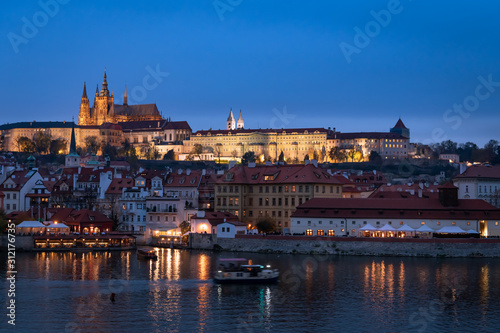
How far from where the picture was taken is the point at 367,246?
233ft

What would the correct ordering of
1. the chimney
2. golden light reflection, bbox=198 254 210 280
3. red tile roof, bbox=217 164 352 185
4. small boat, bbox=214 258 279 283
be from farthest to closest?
red tile roof, bbox=217 164 352 185, the chimney, golden light reflection, bbox=198 254 210 280, small boat, bbox=214 258 279 283

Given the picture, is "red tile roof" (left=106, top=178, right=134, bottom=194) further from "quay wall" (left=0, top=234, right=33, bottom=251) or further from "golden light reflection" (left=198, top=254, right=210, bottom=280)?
"golden light reflection" (left=198, top=254, right=210, bottom=280)

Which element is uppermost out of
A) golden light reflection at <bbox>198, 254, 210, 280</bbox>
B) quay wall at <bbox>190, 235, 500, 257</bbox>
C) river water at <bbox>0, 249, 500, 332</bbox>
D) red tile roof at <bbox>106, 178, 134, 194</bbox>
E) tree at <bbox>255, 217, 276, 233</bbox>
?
red tile roof at <bbox>106, 178, 134, 194</bbox>

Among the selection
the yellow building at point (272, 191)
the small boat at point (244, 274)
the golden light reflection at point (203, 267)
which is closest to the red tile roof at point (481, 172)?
the yellow building at point (272, 191)

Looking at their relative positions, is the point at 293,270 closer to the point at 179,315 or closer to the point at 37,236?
the point at 179,315

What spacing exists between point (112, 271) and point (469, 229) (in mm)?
32459

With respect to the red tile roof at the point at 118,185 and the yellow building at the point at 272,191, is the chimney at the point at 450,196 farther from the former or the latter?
the red tile roof at the point at 118,185

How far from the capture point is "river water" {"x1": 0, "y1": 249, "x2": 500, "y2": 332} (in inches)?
1614

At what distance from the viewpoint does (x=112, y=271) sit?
59094 millimetres

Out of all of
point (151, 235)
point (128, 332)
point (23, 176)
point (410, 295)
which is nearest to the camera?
point (128, 332)

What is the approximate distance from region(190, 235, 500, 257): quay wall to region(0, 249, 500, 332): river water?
255 centimetres

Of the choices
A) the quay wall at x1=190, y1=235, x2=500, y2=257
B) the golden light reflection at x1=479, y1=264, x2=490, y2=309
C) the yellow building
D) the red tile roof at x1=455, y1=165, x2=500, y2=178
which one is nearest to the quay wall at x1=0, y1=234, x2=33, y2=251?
the quay wall at x1=190, y1=235, x2=500, y2=257

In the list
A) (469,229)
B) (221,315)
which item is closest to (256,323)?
(221,315)

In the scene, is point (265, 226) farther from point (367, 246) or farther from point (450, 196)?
point (450, 196)
